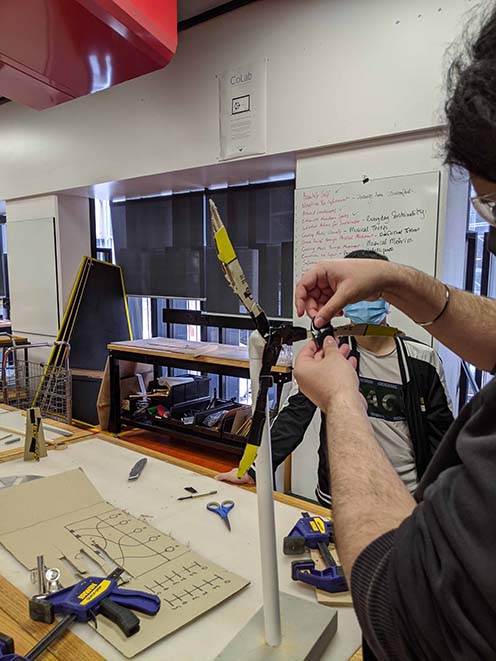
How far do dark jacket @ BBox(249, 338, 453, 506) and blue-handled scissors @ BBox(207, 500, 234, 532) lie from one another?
0.85 ft

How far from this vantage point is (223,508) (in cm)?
116

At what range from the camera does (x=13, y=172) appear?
409cm

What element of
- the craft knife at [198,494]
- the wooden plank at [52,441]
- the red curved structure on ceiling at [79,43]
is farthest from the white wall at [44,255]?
the craft knife at [198,494]

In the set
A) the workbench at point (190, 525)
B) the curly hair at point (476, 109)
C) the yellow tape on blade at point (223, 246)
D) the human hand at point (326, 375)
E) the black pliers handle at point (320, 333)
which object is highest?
the curly hair at point (476, 109)

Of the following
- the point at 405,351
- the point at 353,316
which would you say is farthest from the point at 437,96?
the point at 405,351

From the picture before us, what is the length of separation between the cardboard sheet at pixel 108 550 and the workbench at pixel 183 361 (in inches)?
56.5

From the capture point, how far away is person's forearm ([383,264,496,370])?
2.61ft

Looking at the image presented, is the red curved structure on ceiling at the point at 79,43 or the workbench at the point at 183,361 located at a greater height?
the red curved structure on ceiling at the point at 79,43

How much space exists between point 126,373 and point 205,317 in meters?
0.76

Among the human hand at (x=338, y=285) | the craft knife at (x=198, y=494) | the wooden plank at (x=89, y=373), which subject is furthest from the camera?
the wooden plank at (x=89, y=373)

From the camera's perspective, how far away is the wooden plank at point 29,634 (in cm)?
71

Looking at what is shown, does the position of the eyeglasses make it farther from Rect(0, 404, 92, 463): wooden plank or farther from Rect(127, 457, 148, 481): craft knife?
Rect(0, 404, 92, 463): wooden plank

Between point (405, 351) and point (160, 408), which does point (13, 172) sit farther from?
point (405, 351)

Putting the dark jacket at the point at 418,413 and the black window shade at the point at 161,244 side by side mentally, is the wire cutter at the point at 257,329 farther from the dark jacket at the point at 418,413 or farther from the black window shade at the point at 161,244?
the black window shade at the point at 161,244
